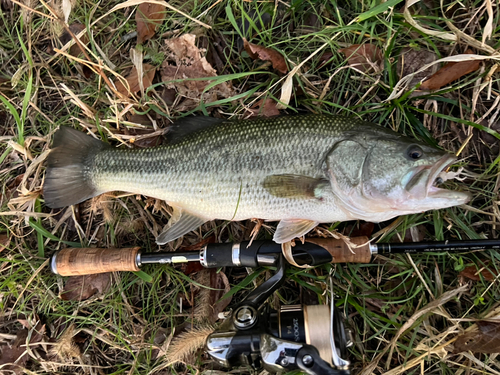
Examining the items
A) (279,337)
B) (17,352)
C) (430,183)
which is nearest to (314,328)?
(279,337)

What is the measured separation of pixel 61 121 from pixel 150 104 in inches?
33.0

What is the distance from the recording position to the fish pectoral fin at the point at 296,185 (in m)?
2.23

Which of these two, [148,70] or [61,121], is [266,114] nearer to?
[148,70]

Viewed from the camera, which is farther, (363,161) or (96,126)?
(96,126)

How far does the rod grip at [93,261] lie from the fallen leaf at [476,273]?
239 centimetres

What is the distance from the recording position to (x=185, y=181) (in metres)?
2.45

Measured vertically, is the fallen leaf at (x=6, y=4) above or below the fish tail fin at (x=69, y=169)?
above

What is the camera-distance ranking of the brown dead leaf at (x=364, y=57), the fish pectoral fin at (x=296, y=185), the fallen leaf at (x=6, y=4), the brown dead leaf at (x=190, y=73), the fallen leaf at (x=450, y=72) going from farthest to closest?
the fallen leaf at (x=6, y=4) → the brown dead leaf at (x=190, y=73) → the brown dead leaf at (x=364, y=57) → the fallen leaf at (x=450, y=72) → the fish pectoral fin at (x=296, y=185)

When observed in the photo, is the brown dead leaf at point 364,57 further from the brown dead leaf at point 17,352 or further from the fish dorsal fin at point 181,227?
the brown dead leaf at point 17,352

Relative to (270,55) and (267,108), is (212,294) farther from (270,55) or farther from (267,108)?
(270,55)

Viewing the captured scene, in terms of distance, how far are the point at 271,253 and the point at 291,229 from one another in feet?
0.71

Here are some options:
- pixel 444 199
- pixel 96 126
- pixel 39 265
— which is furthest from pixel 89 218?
pixel 444 199

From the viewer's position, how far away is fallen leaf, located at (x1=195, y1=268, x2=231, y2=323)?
8.66 ft

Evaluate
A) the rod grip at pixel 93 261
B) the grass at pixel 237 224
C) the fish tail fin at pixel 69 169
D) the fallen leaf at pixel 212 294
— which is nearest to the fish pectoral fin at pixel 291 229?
the grass at pixel 237 224
